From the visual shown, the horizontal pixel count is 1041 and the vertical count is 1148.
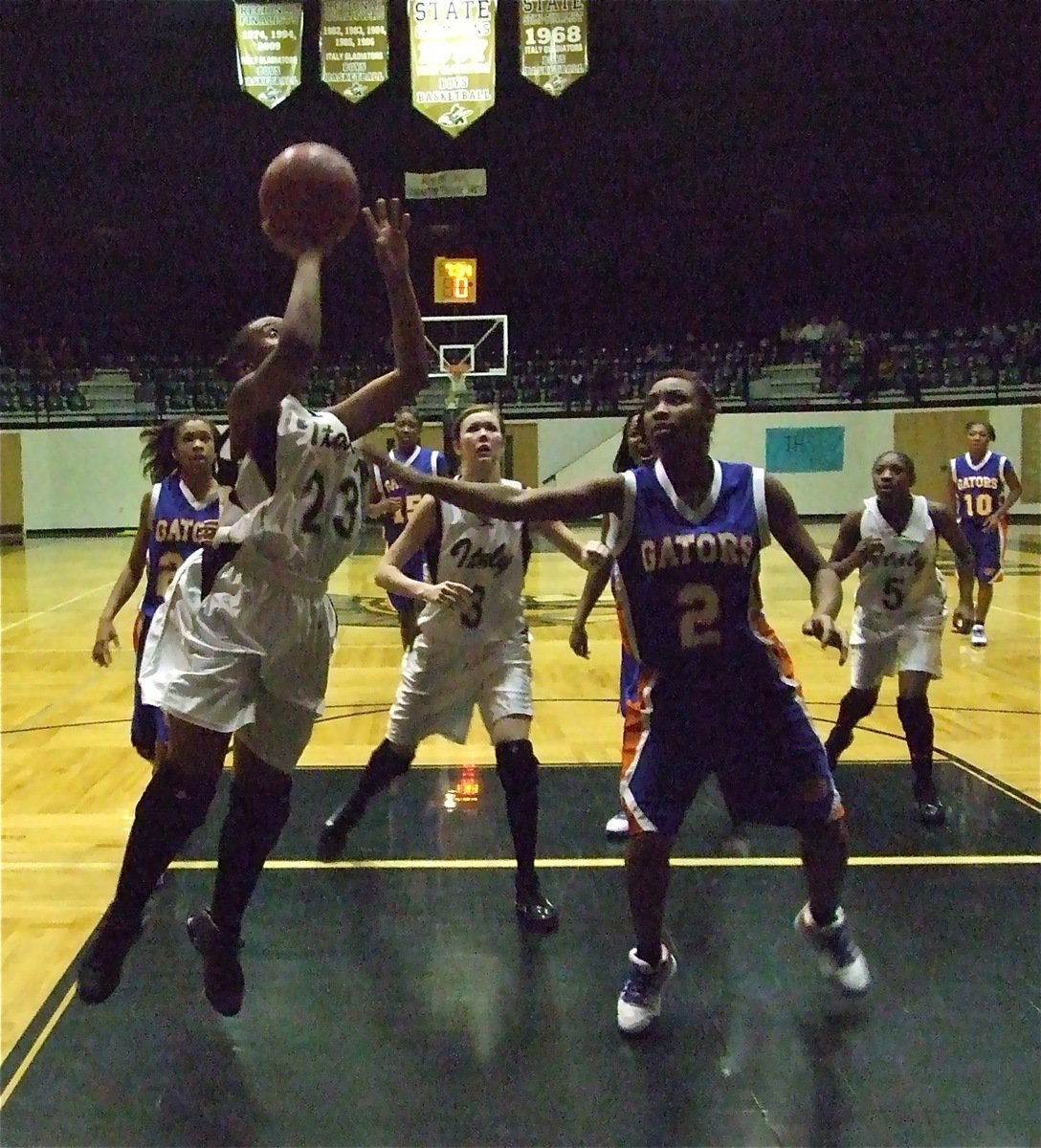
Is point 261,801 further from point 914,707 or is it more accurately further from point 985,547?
point 985,547

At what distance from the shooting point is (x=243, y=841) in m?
2.74

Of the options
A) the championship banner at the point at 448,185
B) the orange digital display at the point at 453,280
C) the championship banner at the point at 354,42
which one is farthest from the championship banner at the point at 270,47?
the orange digital display at the point at 453,280

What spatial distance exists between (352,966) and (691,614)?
4.88 feet

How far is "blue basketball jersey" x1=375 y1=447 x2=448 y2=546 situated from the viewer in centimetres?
742

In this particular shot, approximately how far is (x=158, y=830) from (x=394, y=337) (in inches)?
54.0

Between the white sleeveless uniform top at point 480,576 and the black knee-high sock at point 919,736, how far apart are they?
74.3 inches

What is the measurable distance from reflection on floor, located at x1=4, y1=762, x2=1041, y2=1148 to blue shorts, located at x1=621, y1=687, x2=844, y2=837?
0.59m

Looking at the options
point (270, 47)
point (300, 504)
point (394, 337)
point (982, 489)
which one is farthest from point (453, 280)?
point (300, 504)

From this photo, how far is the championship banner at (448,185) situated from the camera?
48.0 ft

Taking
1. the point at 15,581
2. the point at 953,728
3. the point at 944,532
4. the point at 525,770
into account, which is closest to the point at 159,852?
the point at 525,770

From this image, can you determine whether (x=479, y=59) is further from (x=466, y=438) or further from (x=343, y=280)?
(x=343, y=280)

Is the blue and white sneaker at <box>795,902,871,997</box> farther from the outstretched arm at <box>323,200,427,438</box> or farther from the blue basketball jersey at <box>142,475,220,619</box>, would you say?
the blue basketball jersey at <box>142,475,220,619</box>

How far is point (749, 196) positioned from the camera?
70.1 ft

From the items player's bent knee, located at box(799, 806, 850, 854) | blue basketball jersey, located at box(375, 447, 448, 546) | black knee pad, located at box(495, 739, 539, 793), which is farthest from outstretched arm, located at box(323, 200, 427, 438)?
blue basketball jersey, located at box(375, 447, 448, 546)
